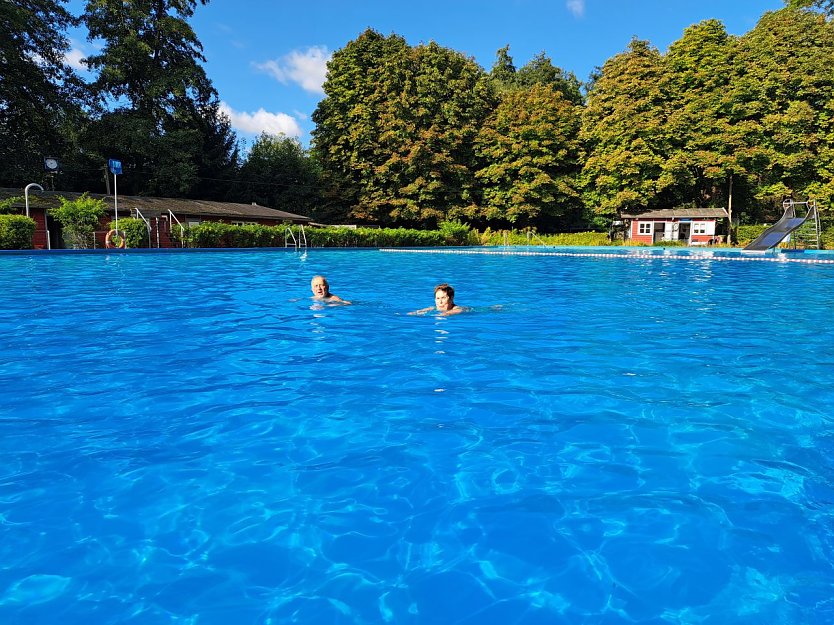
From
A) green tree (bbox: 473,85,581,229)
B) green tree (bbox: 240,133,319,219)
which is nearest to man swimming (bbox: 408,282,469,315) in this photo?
green tree (bbox: 473,85,581,229)

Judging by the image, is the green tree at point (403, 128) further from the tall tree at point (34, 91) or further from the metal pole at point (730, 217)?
the tall tree at point (34, 91)

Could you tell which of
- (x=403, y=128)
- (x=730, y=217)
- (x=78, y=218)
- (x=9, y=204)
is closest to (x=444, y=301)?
(x=78, y=218)

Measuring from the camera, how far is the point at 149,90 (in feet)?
125

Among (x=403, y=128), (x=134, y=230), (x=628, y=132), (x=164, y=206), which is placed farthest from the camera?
(x=403, y=128)

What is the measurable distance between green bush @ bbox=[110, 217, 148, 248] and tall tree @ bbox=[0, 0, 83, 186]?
1408 centimetres

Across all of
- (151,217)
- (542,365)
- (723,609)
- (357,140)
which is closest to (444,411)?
(542,365)

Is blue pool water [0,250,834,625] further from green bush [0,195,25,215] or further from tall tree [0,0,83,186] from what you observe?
tall tree [0,0,83,186]

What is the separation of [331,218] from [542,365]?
1717 inches

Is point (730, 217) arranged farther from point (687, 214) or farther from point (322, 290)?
point (322, 290)

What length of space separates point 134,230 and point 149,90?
17615mm

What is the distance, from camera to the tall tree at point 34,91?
108 ft

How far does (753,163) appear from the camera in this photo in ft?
129

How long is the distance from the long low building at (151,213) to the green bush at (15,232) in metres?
1.23

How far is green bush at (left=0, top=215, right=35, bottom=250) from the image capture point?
22.3m
